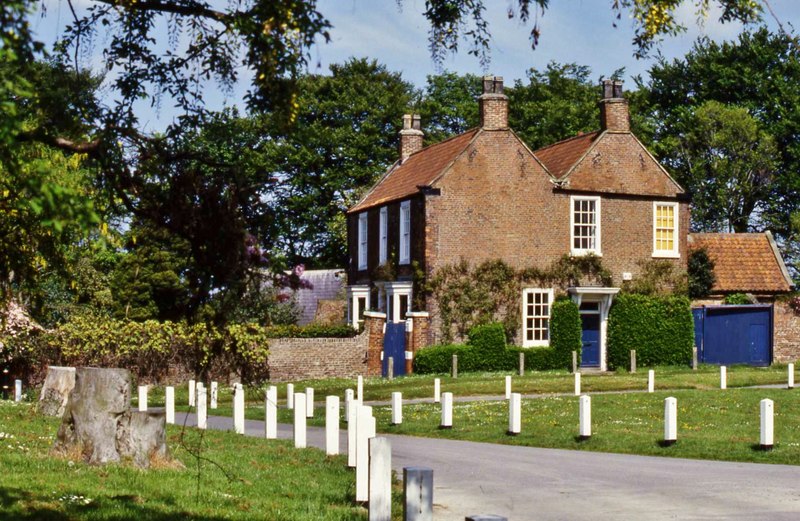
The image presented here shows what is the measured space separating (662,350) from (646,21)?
36475mm

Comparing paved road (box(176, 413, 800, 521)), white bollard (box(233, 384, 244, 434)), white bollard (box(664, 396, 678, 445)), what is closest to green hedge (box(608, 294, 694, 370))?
white bollard (box(664, 396, 678, 445))

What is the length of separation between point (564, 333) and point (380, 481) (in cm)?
3296

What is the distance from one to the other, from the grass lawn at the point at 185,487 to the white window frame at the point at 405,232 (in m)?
26.7

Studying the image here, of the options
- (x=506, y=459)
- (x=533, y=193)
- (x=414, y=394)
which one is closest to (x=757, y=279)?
(x=533, y=193)

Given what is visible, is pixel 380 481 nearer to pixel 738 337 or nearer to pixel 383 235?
pixel 383 235

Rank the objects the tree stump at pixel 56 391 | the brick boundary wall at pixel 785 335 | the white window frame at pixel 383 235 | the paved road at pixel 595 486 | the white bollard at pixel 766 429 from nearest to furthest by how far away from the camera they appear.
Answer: the paved road at pixel 595 486 → the white bollard at pixel 766 429 → the tree stump at pixel 56 391 → the brick boundary wall at pixel 785 335 → the white window frame at pixel 383 235

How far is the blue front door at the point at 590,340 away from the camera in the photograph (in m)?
44.2

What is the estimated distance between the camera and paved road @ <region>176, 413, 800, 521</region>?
12.4 meters

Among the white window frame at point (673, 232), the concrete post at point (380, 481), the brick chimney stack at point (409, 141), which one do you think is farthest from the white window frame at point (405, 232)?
the concrete post at point (380, 481)

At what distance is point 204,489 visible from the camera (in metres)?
Answer: 13.1

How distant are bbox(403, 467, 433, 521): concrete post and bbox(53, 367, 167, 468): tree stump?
22.4ft

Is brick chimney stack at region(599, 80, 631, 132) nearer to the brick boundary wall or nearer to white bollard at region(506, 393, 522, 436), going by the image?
the brick boundary wall

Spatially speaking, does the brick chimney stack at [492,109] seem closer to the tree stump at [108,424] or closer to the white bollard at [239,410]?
the white bollard at [239,410]

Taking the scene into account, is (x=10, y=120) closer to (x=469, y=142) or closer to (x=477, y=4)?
(x=477, y=4)
